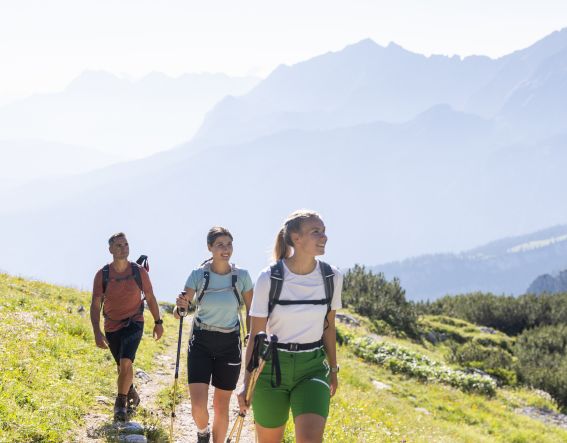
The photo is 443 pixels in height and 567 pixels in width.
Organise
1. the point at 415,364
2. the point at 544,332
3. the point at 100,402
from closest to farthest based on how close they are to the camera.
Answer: the point at 100,402
the point at 415,364
the point at 544,332

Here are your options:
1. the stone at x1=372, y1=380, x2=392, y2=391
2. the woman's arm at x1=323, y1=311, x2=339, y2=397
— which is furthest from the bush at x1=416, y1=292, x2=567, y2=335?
the woman's arm at x1=323, y1=311, x2=339, y2=397

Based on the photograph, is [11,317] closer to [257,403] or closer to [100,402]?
[100,402]

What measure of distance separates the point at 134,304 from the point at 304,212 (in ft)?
12.0

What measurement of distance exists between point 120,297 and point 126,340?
597 mm

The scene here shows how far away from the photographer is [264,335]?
15.0ft

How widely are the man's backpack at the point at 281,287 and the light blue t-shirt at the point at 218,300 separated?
59.6 inches

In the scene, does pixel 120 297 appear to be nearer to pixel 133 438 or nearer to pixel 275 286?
pixel 133 438

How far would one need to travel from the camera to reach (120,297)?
740cm

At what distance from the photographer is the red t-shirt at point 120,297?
7387 mm

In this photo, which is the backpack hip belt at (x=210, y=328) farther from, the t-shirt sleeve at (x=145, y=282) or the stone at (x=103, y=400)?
the stone at (x=103, y=400)

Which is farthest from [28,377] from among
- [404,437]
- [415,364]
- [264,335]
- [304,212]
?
[415,364]

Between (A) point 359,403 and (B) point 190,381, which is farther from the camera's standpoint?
(A) point 359,403

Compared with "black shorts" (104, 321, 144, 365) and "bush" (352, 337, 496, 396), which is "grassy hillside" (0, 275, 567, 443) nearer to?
"bush" (352, 337, 496, 396)

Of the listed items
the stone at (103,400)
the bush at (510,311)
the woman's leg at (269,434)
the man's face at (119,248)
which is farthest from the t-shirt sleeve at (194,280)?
the bush at (510,311)
